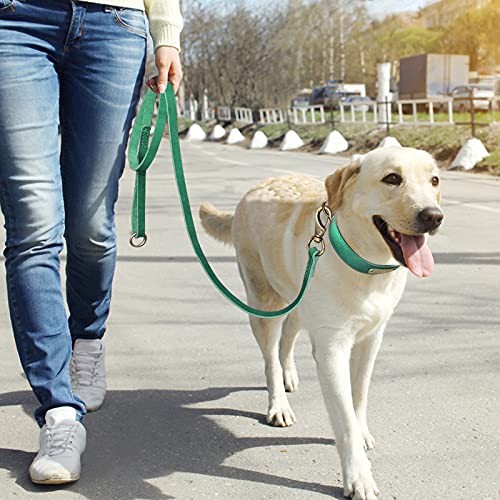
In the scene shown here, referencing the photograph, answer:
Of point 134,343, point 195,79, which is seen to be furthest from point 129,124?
point 195,79

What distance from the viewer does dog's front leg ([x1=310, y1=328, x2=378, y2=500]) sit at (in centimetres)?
253

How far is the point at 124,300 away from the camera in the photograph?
5469mm

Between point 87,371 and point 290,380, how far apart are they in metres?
0.95

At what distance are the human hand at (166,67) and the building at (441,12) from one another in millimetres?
85478

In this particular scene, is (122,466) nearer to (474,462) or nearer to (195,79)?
(474,462)

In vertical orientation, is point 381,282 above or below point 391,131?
above

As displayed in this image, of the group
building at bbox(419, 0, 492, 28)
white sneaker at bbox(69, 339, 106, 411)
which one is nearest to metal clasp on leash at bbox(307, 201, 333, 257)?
white sneaker at bbox(69, 339, 106, 411)

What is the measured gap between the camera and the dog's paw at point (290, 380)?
359 cm

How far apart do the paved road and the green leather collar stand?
75cm

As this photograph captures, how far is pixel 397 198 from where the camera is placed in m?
2.59

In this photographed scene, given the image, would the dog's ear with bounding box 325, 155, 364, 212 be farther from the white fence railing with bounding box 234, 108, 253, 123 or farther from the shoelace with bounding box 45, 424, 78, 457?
the white fence railing with bounding box 234, 108, 253, 123

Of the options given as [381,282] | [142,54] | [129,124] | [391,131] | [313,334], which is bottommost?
[391,131]

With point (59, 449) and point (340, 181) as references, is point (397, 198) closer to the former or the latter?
point (340, 181)

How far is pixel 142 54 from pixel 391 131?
59.8 feet
